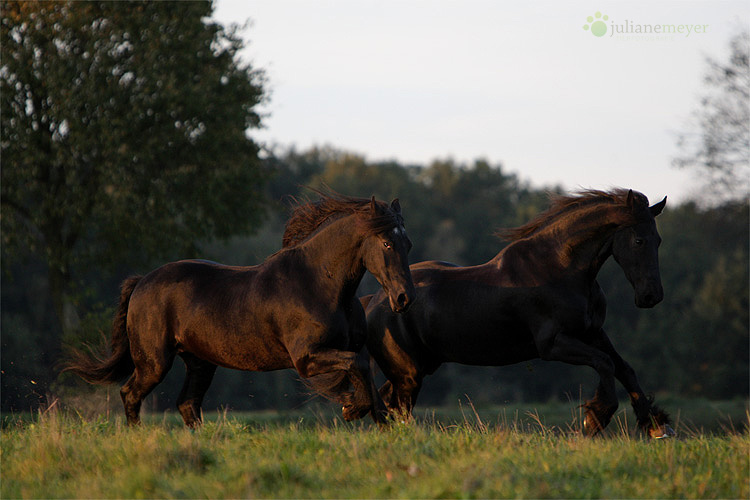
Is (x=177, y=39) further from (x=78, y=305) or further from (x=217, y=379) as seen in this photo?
(x=217, y=379)

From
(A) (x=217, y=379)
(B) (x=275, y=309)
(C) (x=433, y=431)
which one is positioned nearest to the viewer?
(C) (x=433, y=431)

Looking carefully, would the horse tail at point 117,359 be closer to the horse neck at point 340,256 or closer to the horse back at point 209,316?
the horse back at point 209,316

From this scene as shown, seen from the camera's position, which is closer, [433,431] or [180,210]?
[433,431]

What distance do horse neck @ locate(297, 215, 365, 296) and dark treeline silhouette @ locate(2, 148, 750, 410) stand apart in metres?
12.1

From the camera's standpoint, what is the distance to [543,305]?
8352 millimetres

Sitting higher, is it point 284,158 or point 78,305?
point 284,158

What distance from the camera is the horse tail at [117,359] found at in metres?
9.33

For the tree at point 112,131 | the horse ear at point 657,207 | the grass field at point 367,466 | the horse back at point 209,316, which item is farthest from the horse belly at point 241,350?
the tree at point 112,131

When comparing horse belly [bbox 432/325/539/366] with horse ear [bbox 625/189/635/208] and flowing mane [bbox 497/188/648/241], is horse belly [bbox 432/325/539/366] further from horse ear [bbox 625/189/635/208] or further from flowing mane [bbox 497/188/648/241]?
horse ear [bbox 625/189/635/208]

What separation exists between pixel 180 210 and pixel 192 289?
11214mm

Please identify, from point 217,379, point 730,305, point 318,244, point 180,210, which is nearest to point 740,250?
point 730,305

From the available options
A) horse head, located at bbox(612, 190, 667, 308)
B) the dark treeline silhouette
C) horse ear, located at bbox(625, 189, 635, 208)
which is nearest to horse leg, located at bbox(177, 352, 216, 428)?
horse head, located at bbox(612, 190, 667, 308)

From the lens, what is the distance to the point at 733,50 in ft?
88.0

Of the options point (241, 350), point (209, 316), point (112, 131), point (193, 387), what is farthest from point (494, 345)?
point (112, 131)
